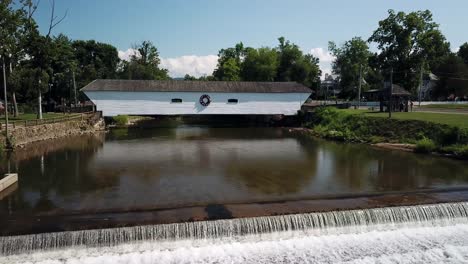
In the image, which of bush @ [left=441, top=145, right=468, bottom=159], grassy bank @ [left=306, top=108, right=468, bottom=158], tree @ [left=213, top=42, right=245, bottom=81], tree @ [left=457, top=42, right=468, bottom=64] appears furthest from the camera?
tree @ [left=457, top=42, right=468, bottom=64]

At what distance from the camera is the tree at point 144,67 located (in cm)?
5953

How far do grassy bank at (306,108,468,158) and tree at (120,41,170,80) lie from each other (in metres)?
32.6

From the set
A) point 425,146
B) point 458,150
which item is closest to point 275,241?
point 458,150

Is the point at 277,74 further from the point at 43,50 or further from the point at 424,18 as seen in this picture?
the point at 43,50

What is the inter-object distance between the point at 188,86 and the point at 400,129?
18.6 m

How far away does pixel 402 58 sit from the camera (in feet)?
144

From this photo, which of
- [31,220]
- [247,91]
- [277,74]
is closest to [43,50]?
[247,91]

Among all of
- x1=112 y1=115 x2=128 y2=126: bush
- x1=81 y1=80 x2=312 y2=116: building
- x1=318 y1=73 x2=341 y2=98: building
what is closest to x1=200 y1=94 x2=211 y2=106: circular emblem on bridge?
x1=81 y1=80 x2=312 y2=116: building

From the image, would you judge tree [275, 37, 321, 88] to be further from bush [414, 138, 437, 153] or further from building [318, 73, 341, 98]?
bush [414, 138, 437, 153]

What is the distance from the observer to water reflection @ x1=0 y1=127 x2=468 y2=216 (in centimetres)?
1238

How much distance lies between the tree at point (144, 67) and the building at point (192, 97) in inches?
987

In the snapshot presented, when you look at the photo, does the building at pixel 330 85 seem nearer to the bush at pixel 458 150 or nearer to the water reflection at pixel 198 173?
the water reflection at pixel 198 173

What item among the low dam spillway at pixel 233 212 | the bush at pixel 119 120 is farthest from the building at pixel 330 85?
the low dam spillway at pixel 233 212

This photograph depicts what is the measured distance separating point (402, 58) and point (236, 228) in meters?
40.1
